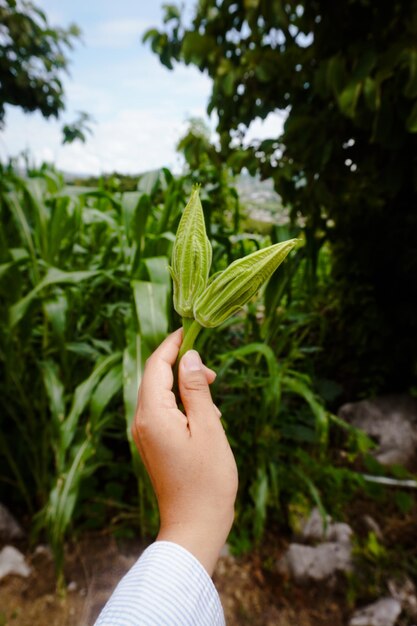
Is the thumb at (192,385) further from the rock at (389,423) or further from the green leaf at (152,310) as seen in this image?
the rock at (389,423)

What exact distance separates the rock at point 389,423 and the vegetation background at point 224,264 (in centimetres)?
16

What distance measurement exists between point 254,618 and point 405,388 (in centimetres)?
126

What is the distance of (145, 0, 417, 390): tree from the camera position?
1.04 m

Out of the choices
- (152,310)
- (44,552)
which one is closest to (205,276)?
(152,310)

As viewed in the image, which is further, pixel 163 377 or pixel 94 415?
pixel 94 415

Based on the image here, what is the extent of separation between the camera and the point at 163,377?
1.56 ft

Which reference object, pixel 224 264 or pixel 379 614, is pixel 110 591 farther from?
pixel 224 264

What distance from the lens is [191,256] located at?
0.41 meters

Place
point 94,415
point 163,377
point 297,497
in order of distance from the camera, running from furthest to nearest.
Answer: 1. point 297,497
2. point 94,415
3. point 163,377

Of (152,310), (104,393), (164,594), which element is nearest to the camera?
(164,594)

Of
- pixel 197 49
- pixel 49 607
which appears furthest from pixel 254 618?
pixel 197 49

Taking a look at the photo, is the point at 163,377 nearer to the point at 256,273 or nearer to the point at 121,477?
the point at 256,273

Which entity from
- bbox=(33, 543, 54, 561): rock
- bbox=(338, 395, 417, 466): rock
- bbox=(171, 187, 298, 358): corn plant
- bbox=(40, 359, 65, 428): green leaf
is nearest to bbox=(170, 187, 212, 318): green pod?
bbox=(171, 187, 298, 358): corn plant

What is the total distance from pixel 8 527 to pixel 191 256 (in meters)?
1.37
